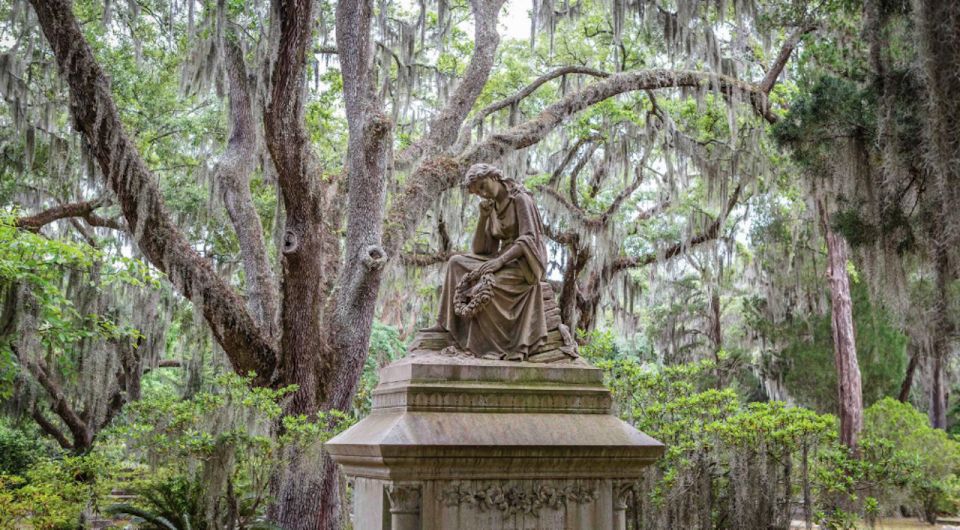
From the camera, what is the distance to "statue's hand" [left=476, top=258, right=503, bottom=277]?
613 cm

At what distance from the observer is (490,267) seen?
614 cm

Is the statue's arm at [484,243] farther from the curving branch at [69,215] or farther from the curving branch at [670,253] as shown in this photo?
the curving branch at [670,253]

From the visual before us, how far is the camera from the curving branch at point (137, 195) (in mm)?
8734

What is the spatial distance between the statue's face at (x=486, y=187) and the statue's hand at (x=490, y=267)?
0.55 metres

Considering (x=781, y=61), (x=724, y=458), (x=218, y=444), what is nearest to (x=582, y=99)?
(x=781, y=61)

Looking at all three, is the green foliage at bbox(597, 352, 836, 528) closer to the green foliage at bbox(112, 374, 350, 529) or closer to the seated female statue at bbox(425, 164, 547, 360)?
the seated female statue at bbox(425, 164, 547, 360)

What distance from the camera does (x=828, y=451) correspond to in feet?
27.4

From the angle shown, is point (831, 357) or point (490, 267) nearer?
point (490, 267)

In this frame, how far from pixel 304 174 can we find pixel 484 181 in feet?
12.3

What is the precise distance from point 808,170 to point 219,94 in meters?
8.83

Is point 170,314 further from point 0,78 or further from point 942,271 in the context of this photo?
point 942,271

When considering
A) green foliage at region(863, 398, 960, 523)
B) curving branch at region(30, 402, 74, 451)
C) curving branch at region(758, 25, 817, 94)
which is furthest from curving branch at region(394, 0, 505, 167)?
curving branch at region(30, 402, 74, 451)

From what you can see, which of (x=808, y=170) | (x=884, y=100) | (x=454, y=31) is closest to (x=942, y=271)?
(x=884, y=100)

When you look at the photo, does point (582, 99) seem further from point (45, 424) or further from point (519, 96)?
point (45, 424)
